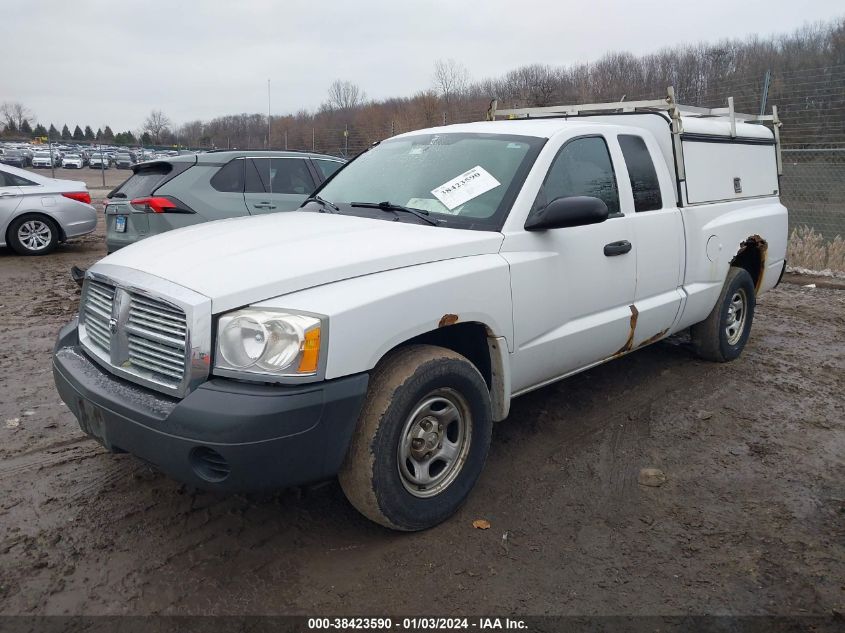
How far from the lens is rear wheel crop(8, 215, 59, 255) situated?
11086 millimetres

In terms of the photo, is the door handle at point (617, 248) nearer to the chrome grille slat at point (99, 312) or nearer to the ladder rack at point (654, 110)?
the ladder rack at point (654, 110)

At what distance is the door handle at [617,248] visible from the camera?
4023 millimetres

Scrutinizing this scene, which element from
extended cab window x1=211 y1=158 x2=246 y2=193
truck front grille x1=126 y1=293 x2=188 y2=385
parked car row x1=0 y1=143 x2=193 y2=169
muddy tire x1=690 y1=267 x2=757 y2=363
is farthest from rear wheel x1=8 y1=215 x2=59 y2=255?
parked car row x1=0 y1=143 x2=193 y2=169

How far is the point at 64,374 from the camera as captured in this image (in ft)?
10.5

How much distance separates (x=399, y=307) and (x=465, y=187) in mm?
1175

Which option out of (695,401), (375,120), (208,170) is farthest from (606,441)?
(375,120)

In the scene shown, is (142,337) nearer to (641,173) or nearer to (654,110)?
(641,173)

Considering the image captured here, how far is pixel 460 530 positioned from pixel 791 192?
11.9m

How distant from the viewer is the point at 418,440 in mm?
3119

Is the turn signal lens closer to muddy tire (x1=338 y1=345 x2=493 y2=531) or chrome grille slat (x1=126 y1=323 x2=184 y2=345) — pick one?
muddy tire (x1=338 y1=345 x2=493 y2=531)

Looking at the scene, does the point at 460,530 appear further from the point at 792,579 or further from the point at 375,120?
the point at 375,120

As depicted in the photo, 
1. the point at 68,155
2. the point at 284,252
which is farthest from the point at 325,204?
the point at 68,155

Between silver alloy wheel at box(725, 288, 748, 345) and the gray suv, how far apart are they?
15.2 feet

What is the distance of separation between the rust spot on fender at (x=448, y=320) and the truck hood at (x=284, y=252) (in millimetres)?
272
